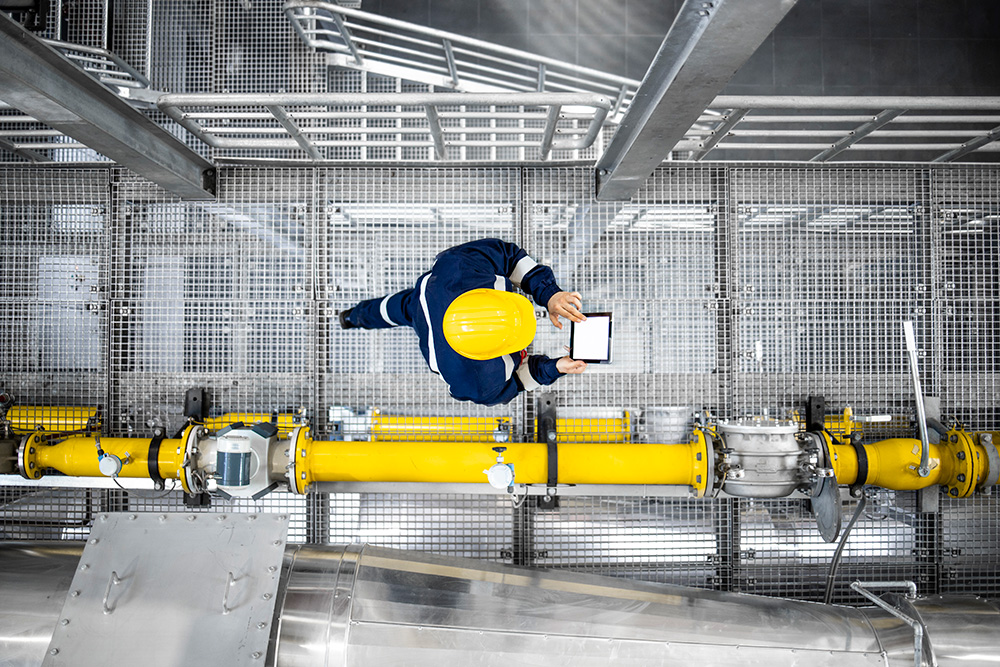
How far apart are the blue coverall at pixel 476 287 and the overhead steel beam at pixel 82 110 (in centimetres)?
167

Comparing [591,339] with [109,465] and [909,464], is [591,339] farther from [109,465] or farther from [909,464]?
[109,465]

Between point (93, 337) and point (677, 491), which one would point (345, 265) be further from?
point (677, 491)

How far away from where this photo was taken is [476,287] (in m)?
2.40

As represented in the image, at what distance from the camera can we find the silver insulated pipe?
2379 mm

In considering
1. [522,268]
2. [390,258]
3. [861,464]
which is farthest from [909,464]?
[390,258]

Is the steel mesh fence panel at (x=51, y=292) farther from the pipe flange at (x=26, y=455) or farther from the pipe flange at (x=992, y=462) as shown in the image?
the pipe flange at (x=992, y=462)

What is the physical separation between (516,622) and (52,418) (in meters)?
3.35

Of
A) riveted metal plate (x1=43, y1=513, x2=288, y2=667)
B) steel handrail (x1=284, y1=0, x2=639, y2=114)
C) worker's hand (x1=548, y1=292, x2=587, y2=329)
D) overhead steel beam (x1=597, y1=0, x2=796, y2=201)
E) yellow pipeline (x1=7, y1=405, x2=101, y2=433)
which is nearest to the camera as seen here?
overhead steel beam (x1=597, y1=0, x2=796, y2=201)

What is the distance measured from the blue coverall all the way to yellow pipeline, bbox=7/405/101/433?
2506 millimetres

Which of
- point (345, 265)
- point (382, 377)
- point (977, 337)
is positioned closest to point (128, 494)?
point (382, 377)

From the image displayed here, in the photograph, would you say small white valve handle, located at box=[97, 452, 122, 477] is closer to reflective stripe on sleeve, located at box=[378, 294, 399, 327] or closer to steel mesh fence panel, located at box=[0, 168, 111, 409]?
steel mesh fence panel, located at box=[0, 168, 111, 409]

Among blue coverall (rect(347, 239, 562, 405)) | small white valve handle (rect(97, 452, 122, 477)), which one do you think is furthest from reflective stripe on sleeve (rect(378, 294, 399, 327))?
small white valve handle (rect(97, 452, 122, 477))

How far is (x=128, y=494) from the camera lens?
3.48 m

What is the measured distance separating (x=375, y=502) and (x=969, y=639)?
3390mm
